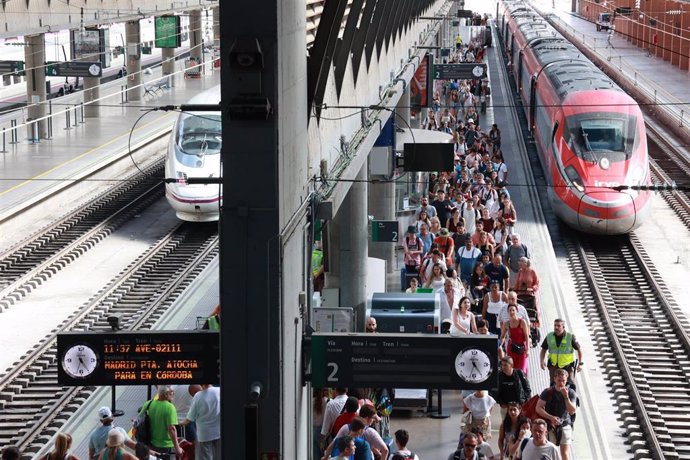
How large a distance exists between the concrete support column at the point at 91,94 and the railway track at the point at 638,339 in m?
22.7

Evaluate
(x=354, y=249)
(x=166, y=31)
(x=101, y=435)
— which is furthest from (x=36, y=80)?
(x=101, y=435)

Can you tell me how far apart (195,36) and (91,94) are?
20169 millimetres

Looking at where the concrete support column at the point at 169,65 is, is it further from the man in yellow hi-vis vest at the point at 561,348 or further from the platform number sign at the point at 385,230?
the man in yellow hi-vis vest at the point at 561,348

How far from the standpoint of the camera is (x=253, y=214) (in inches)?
345

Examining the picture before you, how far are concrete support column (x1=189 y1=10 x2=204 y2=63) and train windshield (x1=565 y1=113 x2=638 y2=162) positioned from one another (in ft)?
120

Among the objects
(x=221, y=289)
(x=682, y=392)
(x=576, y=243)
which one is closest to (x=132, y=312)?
(x=682, y=392)

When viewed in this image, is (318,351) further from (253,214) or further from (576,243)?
(576,243)

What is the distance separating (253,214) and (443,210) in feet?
49.5

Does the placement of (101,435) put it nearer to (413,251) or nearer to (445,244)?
(445,244)

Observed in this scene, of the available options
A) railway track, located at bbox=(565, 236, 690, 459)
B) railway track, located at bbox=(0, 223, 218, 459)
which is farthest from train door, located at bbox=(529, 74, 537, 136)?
railway track, located at bbox=(0, 223, 218, 459)

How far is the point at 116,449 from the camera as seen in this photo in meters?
10.5

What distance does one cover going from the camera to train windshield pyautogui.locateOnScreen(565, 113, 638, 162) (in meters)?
25.4

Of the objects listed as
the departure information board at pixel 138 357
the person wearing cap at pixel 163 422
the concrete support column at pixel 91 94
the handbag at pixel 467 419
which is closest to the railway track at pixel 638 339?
the handbag at pixel 467 419

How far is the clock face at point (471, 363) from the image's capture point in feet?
32.9
